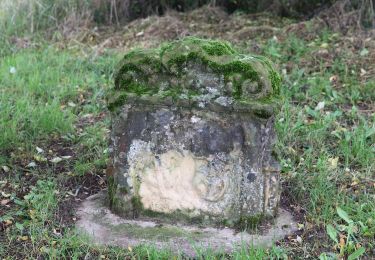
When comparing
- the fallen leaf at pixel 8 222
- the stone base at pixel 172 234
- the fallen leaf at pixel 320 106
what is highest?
the fallen leaf at pixel 320 106

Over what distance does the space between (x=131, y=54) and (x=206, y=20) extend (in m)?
4.67

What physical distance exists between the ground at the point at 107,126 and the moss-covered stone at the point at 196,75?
2.89 ft

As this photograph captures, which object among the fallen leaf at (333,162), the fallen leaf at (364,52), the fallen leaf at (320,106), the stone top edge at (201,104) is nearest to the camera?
the stone top edge at (201,104)

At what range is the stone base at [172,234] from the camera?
356 centimetres

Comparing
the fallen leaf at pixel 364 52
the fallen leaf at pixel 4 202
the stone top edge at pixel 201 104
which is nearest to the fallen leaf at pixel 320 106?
the fallen leaf at pixel 364 52

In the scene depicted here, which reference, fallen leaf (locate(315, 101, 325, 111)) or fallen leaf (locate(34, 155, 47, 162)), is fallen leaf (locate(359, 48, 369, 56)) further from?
fallen leaf (locate(34, 155, 47, 162))

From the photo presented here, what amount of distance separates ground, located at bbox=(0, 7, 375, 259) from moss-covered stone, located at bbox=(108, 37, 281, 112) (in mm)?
882

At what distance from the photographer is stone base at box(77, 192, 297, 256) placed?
11.7ft

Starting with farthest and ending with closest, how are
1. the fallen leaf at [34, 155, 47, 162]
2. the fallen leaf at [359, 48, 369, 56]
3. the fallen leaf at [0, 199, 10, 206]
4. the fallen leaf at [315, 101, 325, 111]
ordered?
the fallen leaf at [359, 48, 369, 56], the fallen leaf at [315, 101, 325, 111], the fallen leaf at [34, 155, 47, 162], the fallen leaf at [0, 199, 10, 206]

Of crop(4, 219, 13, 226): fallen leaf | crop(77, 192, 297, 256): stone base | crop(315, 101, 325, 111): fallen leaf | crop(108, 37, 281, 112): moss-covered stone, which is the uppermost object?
crop(108, 37, 281, 112): moss-covered stone

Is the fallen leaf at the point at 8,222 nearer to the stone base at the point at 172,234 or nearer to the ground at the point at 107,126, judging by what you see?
the ground at the point at 107,126

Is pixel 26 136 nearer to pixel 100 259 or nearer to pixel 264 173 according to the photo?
pixel 100 259

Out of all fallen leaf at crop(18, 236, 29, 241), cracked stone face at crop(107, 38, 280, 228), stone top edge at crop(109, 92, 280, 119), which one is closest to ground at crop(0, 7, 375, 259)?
fallen leaf at crop(18, 236, 29, 241)

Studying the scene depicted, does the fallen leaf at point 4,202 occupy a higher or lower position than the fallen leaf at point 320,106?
lower
